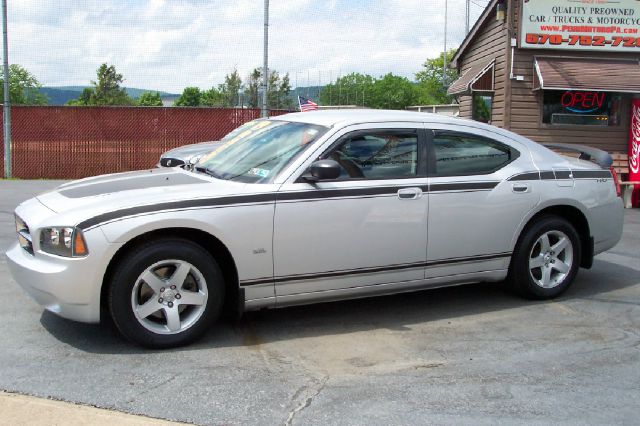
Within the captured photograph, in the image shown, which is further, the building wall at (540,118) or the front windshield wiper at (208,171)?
the building wall at (540,118)

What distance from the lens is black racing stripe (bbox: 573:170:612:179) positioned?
5840mm

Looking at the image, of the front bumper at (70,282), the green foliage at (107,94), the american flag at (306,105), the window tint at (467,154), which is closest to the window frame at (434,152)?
the window tint at (467,154)

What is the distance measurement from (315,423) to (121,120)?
14.3 metres

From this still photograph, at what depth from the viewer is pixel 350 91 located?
55.5 metres

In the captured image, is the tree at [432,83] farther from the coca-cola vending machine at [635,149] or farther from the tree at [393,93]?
the coca-cola vending machine at [635,149]

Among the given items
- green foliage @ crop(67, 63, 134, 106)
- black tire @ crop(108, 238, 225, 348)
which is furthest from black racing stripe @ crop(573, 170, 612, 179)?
green foliage @ crop(67, 63, 134, 106)

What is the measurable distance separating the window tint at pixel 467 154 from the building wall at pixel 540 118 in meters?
7.97

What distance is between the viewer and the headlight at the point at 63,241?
413 centimetres

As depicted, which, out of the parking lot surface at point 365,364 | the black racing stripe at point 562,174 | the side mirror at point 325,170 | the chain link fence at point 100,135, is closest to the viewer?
the parking lot surface at point 365,364

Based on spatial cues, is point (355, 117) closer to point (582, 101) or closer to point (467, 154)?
point (467, 154)

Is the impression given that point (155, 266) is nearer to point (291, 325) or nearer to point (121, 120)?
point (291, 325)

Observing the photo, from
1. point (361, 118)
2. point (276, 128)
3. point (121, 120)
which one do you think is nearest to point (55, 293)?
point (276, 128)

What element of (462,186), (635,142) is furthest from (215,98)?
(462,186)

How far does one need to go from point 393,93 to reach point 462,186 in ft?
227
